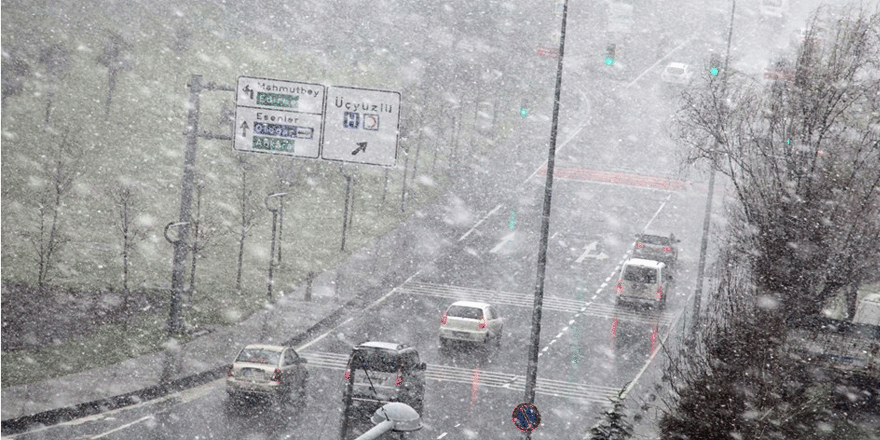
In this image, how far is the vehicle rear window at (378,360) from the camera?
71.5 ft

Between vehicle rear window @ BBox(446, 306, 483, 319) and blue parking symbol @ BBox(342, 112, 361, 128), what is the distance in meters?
9.09

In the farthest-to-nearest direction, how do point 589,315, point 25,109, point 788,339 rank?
point 25,109 < point 589,315 < point 788,339

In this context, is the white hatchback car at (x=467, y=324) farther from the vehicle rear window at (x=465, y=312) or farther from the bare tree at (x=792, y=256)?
the bare tree at (x=792, y=256)

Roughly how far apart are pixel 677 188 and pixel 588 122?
13363 millimetres

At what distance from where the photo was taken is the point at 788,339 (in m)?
19.0

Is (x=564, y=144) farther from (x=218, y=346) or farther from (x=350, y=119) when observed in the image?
(x=350, y=119)

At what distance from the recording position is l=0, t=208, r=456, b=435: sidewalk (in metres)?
21.2

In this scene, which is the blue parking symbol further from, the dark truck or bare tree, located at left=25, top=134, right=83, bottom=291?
bare tree, located at left=25, top=134, right=83, bottom=291

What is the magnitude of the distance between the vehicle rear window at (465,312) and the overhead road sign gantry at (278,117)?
885cm

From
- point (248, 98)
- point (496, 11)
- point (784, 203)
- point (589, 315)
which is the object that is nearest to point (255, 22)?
point (496, 11)

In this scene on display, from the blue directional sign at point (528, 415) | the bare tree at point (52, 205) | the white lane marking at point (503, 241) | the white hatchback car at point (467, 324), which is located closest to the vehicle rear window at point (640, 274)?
the white hatchback car at point (467, 324)

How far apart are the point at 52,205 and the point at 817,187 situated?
26498 mm

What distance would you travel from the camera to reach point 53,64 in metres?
48.2

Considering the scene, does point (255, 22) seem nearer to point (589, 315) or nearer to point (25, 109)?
point (25, 109)
